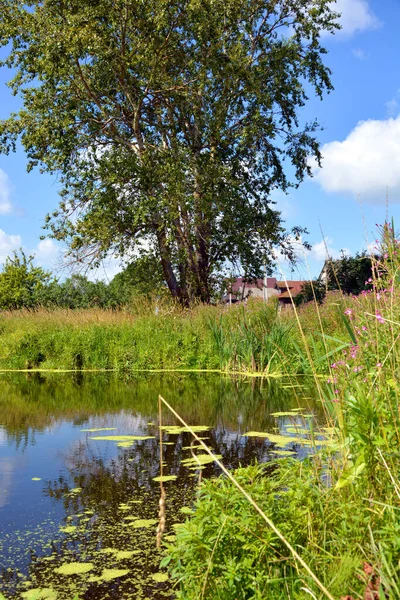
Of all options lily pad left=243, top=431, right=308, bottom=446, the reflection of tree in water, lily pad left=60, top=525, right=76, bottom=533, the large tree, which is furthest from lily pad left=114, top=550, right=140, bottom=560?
the large tree

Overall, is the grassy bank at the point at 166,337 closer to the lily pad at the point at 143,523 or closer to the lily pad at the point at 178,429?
the lily pad at the point at 178,429

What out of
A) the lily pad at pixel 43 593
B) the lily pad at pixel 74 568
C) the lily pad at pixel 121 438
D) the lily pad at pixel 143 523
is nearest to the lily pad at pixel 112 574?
the lily pad at pixel 74 568

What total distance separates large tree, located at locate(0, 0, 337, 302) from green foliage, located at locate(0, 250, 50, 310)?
1568cm

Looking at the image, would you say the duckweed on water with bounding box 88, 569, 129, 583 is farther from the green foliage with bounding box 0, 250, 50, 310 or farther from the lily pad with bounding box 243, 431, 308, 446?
the green foliage with bounding box 0, 250, 50, 310

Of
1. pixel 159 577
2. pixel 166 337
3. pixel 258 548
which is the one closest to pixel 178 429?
pixel 159 577

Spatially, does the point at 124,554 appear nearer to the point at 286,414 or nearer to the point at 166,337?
the point at 286,414

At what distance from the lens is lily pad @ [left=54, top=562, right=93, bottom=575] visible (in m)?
3.46

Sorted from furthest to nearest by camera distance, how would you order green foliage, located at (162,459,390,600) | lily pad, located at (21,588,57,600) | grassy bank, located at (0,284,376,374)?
grassy bank, located at (0,284,376,374)
lily pad, located at (21,588,57,600)
green foliage, located at (162,459,390,600)

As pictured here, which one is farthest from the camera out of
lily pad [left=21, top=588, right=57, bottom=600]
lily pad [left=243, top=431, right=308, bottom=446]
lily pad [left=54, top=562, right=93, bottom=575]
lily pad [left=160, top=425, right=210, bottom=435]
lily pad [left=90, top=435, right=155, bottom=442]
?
lily pad [left=160, top=425, right=210, bottom=435]

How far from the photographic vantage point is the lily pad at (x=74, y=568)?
346 centimetres

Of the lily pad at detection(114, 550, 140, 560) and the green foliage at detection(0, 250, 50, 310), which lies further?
the green foliage at detection(0, 250, 50, 310)

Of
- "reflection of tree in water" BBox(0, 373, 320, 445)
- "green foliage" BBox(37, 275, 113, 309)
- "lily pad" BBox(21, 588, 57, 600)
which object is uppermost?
"green foliage" BBox(37, 275, 113, 309)

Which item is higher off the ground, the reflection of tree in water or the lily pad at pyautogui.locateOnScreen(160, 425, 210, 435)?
the reflection of tree in water

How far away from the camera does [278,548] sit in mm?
2727
